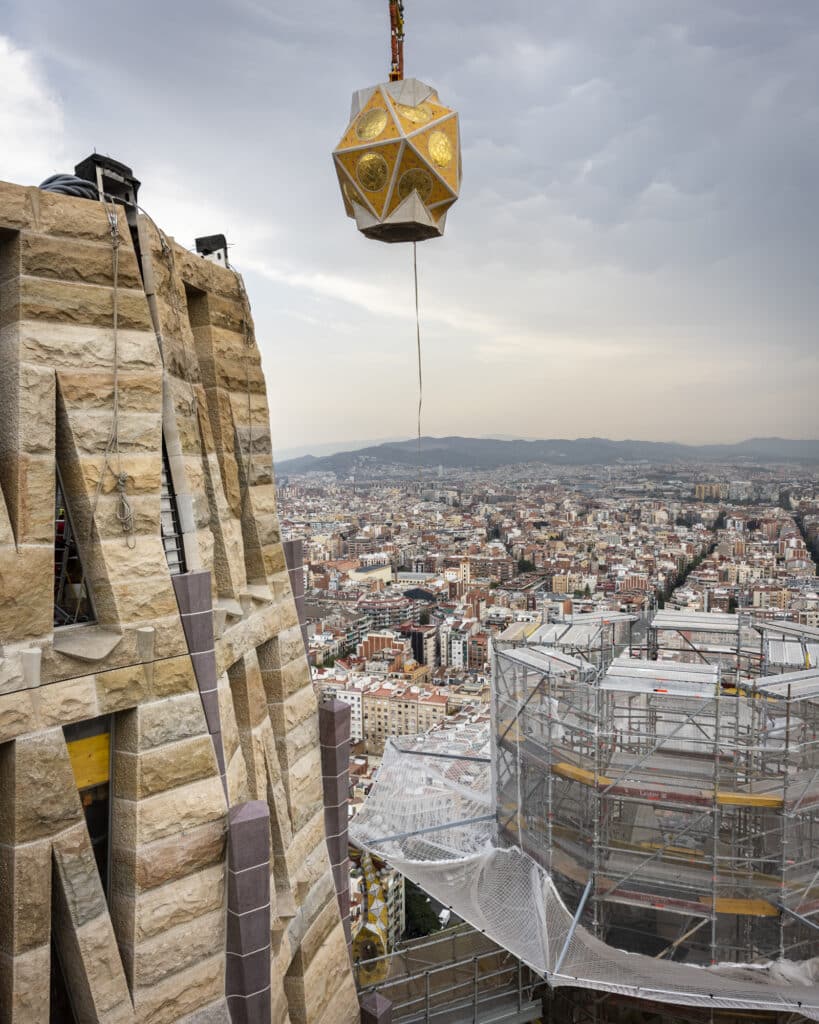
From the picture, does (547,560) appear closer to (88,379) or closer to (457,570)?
(457,570)

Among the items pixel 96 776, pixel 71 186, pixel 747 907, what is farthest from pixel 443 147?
pixel 747 907

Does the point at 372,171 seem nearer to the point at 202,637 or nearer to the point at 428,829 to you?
the point at 202,637

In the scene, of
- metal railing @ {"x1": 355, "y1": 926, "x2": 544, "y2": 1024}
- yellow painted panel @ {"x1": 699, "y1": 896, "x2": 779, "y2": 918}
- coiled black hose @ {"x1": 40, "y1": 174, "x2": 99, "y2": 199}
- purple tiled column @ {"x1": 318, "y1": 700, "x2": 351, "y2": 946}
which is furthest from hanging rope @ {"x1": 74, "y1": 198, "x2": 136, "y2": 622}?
yellow painted panel @ {"x1": 699, "y1": 896, "x2": 779, "y2": 918}

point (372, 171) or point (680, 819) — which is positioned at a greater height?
point (372, 171)

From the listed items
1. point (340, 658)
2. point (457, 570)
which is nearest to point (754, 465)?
point (457, 570)

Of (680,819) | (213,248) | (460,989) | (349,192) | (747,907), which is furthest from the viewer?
(460,989)

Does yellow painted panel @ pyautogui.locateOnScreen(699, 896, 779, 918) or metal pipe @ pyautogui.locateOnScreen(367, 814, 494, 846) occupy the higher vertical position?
yellow painted panel @ pyautogui.locateOnScreen(699, 896, 779, 918)

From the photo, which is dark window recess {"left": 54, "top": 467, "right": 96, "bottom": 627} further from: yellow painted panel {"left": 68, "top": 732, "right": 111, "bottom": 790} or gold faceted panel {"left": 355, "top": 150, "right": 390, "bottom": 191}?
gold faceted panel {"left": 355, "top": 150, "right": 390, "bottom": 191}
